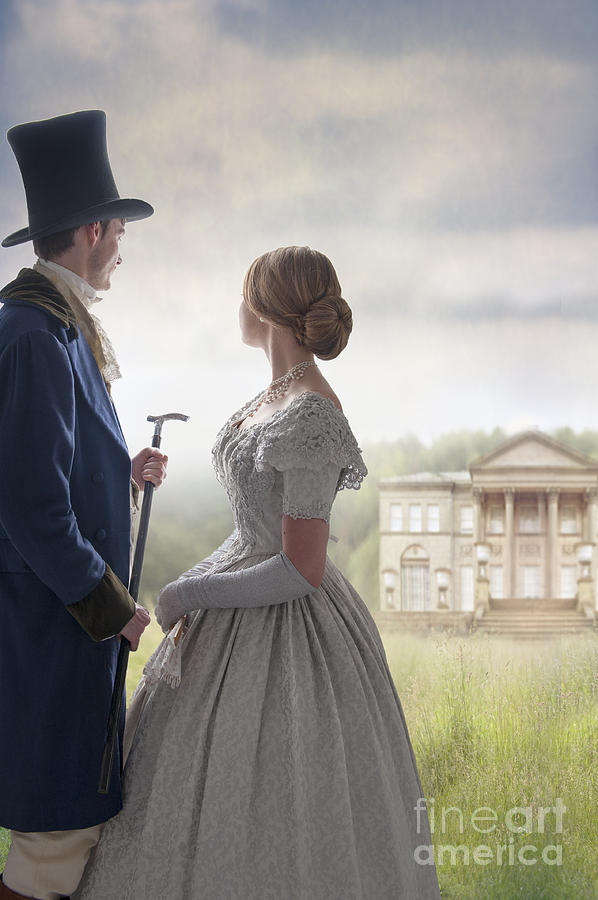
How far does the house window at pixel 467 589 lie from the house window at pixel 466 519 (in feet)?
0.53

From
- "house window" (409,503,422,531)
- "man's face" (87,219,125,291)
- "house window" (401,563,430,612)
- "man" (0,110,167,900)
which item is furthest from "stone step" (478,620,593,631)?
"man's face" (87,219,125,291)

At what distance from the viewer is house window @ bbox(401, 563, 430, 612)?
3266mm

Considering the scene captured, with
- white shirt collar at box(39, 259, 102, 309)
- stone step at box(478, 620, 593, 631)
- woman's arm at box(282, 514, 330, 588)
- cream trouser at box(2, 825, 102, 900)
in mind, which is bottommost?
cream trouser at box(2, 825, 102, 900)

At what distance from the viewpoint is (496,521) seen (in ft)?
10.7

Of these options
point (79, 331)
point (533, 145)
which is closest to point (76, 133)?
point (79, 331)

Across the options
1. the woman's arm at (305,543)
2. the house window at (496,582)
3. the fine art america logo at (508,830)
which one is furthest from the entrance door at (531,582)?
the woman's arm at (305,543)

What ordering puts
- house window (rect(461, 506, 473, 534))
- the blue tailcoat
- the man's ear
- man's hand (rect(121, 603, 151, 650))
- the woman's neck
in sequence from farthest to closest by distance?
1. house window (rect(461, 506, 473, 534))
2. the woman's neck
3. the man's ear
4. man's hand (rect(121, 603, 151, 650))
5. the blue tailcoat

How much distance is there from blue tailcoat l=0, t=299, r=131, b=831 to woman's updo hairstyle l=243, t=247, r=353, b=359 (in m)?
0.38

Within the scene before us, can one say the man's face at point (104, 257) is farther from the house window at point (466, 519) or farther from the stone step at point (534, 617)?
the stone step at point (534, 617)

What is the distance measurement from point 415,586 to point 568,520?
2.31ft

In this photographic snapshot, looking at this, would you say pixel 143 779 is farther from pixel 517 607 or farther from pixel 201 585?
pixel 517 607

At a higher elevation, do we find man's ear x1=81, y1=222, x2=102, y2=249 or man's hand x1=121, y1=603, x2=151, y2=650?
man's ear x1=81, y1=222, x2=102, y2=249

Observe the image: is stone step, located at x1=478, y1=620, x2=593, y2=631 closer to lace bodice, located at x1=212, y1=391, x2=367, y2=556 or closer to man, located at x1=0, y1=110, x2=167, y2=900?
lace bodice, located at x1=212, y1=391, x2=367, y2=556

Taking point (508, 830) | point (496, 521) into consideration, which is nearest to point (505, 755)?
point (508, 830)
